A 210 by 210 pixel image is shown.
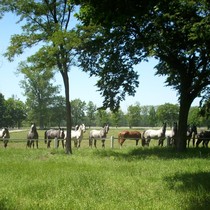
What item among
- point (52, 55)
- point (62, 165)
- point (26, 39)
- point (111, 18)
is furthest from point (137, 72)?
point (111, 18)

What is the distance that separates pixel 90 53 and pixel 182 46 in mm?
6049

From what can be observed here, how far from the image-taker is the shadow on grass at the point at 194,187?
27.6ft

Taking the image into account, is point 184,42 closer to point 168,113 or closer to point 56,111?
point 56,111

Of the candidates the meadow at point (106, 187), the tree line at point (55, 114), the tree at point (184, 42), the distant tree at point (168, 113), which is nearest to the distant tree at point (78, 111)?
the tree line at point (55, 114)

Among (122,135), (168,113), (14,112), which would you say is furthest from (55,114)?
(122,135)

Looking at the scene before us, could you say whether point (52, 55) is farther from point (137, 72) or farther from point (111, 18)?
point (111, 18)

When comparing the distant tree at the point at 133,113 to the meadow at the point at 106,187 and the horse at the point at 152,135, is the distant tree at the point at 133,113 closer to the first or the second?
the horse at the point at 152,135

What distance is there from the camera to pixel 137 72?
21.8 m

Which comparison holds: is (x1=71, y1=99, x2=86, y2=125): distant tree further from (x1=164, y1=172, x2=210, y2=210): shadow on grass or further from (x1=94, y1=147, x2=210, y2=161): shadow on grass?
(x1=164, y1=172, x2=210, y2=210): shadow on grass

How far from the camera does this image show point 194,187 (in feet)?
33.6

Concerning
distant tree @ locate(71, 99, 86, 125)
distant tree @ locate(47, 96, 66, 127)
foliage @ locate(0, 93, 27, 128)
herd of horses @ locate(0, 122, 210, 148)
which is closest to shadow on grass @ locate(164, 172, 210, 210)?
herd of horses @ locate(0, 122, 210, 148)

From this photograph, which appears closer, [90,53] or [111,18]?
[111,18]

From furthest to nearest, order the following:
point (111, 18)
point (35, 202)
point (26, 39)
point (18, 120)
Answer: point (18, 120), point (26, 39), point (35, 202), point (111, 18)

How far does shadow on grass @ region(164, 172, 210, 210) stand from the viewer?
842cm
